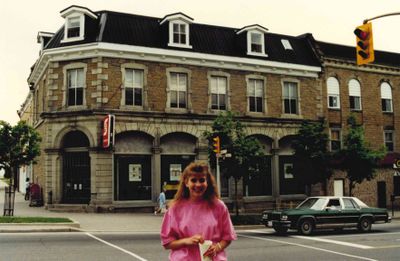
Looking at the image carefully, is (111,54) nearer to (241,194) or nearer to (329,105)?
(241,194)

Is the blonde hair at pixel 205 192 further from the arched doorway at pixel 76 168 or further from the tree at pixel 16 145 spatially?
the arched doorway at pixel 76 168

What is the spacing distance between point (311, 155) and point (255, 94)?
242 inches

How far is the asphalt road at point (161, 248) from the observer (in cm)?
1166

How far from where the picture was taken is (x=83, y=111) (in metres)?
25.0

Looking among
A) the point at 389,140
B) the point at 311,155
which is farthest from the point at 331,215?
the point at 389,140

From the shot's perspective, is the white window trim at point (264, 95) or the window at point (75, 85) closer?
the window at point (75, 85)

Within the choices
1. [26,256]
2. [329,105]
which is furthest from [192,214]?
[329,105]

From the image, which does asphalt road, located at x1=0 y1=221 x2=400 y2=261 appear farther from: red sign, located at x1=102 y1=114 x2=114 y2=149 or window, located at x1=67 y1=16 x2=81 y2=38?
window, located at x1=67 y1=16 x2=81 y2=38

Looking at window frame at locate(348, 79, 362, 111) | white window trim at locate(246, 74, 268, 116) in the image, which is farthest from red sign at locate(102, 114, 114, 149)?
window frame at locate(348, 79, 362, 111)

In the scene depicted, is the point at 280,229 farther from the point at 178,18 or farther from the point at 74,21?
the point at 74,21

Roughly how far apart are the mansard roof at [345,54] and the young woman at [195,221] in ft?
95.4

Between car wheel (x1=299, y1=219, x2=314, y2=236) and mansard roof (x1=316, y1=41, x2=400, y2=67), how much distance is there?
1727 centimetres

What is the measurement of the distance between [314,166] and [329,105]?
25.6 feet

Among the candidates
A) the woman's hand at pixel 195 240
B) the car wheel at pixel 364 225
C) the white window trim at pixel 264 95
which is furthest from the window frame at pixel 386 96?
the woman's hand at pixel 195 240
